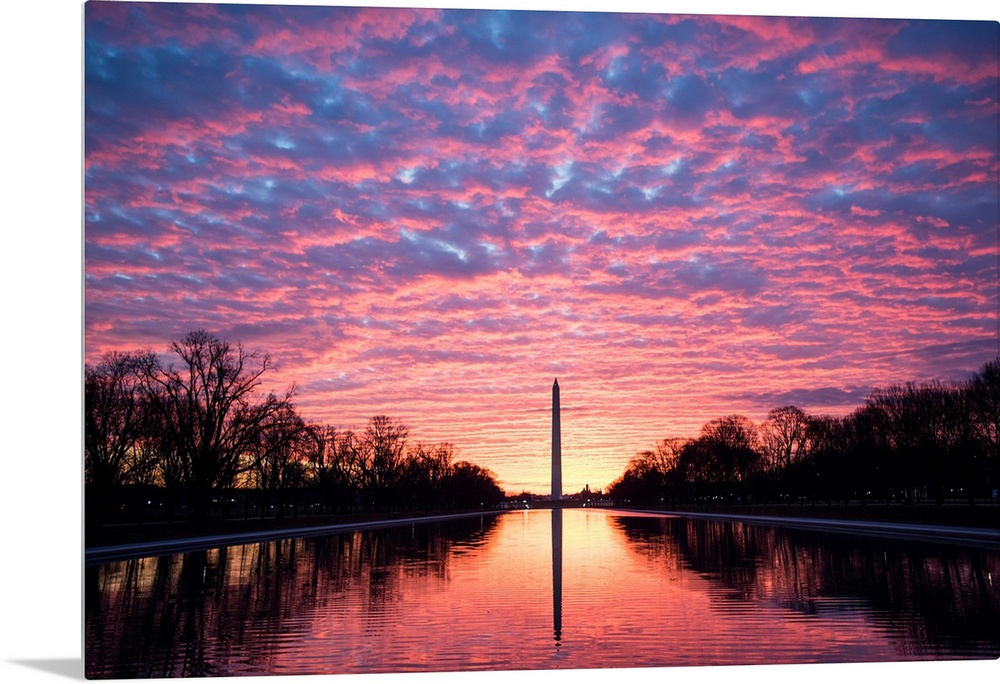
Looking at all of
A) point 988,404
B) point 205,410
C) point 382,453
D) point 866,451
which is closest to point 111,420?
point 205,410

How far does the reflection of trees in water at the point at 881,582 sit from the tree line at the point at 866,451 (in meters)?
30.4

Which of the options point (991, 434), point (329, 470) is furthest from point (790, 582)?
point (329, 470)

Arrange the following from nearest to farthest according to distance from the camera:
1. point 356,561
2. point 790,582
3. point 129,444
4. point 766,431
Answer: point 790,582 < point 356,561 < point 129,444 < point 766,431

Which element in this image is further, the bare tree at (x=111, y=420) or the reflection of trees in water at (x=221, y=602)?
the bare tree at (x=111, y=420)

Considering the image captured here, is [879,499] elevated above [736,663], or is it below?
below

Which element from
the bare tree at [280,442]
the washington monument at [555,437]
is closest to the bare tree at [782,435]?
the washington monument at [555,437]

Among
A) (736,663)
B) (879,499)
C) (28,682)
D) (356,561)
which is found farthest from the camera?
(879,499)

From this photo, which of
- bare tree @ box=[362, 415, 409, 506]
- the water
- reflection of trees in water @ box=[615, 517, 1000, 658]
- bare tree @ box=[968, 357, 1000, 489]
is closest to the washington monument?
bare tree @ box=[362, 415, 409, 506]

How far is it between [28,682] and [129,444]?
40.2 metres

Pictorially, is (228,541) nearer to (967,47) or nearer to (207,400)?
(207,400)

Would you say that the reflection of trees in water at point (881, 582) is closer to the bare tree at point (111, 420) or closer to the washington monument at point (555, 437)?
the bare tree at point (111, 420)

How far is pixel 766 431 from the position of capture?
11950 cm

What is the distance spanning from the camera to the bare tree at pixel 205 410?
49.8 metres

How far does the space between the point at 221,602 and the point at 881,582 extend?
592 inches
